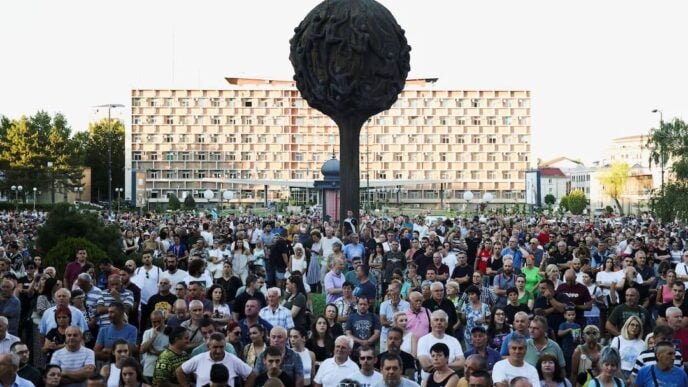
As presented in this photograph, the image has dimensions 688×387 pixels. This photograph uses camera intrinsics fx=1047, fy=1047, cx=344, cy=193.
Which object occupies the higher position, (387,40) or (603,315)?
(387,40)

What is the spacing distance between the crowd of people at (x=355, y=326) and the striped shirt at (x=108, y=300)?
2cm

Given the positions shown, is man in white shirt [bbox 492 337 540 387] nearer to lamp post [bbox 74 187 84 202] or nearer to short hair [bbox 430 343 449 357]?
short hair [bbox 430 343 449 357]

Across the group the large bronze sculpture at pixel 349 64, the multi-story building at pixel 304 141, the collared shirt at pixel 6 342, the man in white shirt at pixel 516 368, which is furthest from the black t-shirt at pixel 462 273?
the multi-story building at pixel 304 141

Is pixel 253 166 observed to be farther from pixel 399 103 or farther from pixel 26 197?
pixel 26 197

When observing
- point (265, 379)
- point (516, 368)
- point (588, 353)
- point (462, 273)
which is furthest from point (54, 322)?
point (462, 273)

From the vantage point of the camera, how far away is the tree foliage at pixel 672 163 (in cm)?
4209

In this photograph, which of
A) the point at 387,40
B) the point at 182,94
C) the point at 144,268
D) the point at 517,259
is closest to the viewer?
the point at 144,268

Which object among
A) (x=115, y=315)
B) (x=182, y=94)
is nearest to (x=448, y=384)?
(x=115, y=315)

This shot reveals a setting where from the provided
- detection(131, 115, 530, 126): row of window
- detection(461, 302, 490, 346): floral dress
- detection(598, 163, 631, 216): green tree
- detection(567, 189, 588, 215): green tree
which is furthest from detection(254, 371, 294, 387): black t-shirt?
detection(598, 163, 631, 216): green tree

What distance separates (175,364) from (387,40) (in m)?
18.9

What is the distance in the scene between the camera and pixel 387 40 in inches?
1051

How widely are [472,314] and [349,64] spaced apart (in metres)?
15.7

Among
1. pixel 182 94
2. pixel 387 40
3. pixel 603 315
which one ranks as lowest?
pixel 603 315

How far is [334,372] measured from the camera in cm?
854
